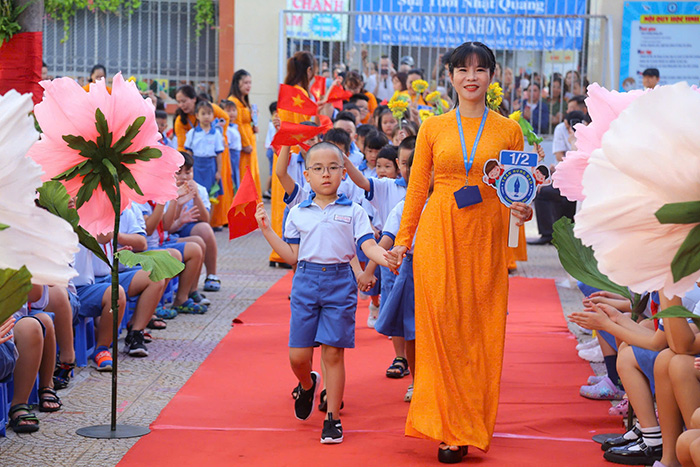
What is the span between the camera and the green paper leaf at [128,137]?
3.37m

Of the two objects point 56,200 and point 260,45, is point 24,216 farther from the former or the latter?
point 260,45

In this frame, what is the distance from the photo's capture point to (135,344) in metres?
5.64

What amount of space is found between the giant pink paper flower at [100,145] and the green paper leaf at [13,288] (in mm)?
1797

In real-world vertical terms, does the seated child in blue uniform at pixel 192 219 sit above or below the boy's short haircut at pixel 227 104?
below

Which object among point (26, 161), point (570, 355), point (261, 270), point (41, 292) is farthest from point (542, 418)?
point (261, 270)

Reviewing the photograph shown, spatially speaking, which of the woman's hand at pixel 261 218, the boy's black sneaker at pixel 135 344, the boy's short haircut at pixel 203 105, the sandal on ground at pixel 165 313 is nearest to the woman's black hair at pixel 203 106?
the boy's short haircut at pixel 203 105

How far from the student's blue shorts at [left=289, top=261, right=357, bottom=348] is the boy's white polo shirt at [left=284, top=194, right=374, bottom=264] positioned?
53mm

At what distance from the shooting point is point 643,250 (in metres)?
1.05

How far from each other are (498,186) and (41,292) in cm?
214

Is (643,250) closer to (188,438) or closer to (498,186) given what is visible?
(498,186)

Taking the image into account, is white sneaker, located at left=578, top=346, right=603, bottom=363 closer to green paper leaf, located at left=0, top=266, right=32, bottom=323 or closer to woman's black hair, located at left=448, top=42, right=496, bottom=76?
woman's black hair, located at left=448, top=42, right=496, bottom=76

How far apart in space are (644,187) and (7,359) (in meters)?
3.46

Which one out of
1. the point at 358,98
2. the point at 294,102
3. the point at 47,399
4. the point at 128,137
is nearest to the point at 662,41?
the point at 358,98

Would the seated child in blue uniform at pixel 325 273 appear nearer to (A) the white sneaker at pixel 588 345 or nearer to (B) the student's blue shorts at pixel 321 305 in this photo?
(B) the student's blue shorts at pixel 321 305
